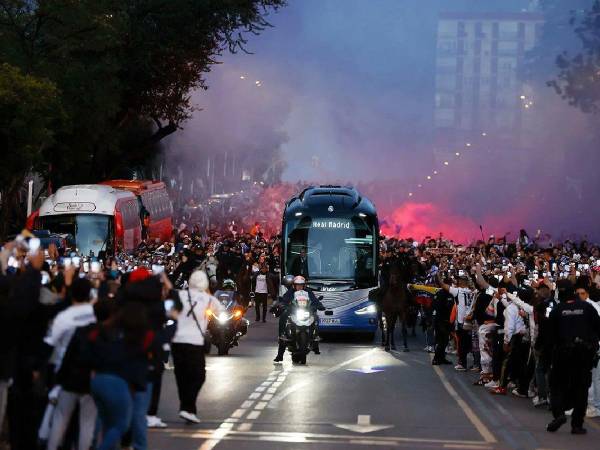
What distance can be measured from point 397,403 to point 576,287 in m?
3.15

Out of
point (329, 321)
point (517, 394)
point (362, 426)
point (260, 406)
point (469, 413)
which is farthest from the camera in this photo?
point (329, 321)

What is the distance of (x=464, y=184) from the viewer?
417 feet

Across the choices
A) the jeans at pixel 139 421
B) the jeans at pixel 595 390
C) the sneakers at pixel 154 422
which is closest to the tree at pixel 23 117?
the jeans at pixel 595 390

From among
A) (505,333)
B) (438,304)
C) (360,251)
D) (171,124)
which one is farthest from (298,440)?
(171,124)

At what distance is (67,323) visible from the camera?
41.9 ft

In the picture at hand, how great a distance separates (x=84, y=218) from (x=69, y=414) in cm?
3833

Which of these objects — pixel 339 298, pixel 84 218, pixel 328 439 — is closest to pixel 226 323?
pixel 339 298

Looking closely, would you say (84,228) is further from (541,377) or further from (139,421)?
(139,421)

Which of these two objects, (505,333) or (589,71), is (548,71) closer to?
(589,71)

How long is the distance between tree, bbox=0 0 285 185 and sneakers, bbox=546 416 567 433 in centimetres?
3319

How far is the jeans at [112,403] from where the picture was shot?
11.8 meters

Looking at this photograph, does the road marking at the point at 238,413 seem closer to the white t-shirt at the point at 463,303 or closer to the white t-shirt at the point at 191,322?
the white t-shirt at the point at 191,322

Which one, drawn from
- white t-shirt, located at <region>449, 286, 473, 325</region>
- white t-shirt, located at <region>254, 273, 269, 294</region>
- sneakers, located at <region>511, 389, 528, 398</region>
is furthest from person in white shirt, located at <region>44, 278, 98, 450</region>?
white t-shirt, located at <region>254, 273, 269, 294</region>

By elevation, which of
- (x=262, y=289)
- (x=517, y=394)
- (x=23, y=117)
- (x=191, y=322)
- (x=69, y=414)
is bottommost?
(x=517, y=394)
